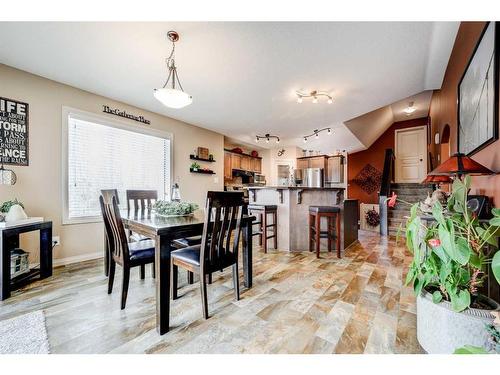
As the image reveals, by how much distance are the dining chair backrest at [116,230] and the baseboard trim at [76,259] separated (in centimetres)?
160

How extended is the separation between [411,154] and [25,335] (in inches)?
364

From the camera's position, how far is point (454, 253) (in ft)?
3.56

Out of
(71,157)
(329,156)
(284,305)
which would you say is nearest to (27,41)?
(71,157)

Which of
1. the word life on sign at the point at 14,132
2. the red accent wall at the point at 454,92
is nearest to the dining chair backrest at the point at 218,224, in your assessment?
the red accent wall at the point at 454,92

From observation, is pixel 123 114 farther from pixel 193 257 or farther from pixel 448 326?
pixel 448 326

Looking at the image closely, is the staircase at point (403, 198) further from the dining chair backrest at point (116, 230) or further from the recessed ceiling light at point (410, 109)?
the dining chair backrest at point (116, 230)

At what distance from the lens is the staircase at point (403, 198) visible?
5.43 meters

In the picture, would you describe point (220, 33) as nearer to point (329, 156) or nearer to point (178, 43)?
point (178, 43)

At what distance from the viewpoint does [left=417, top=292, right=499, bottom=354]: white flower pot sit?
114cm

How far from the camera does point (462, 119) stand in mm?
2412

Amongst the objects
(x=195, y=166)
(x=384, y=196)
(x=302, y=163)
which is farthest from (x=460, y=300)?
(x=302, y=163)

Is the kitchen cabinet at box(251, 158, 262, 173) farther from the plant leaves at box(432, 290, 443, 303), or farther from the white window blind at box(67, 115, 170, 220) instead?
the plant leaves at box(432, 290, 443, 303)

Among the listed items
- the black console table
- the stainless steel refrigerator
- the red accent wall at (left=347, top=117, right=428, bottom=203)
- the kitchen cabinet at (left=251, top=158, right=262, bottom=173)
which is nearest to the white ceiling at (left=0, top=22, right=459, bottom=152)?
the black console table
